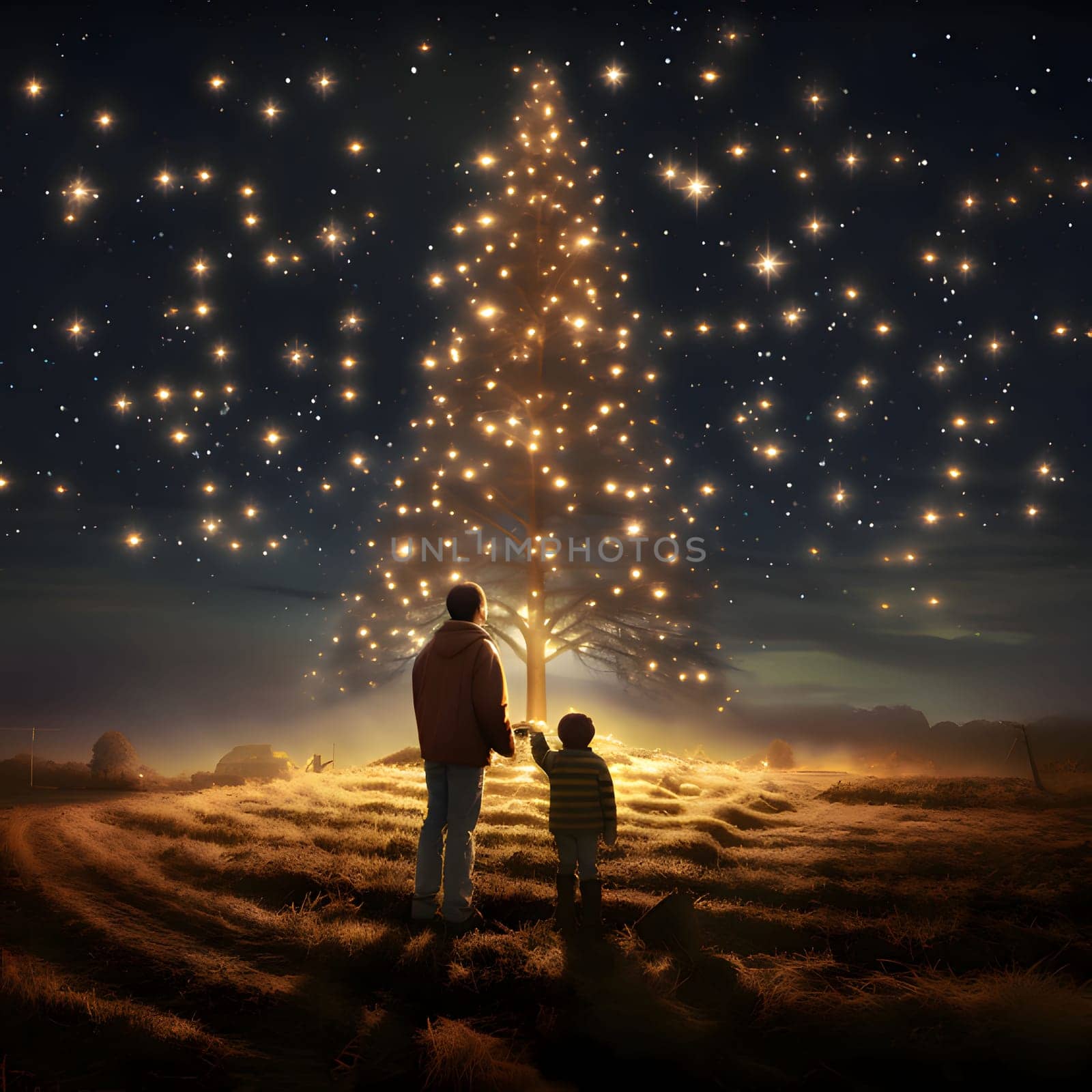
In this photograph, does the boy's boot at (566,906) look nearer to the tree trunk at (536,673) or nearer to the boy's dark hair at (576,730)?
→ the boy's dark hair at (576,730)

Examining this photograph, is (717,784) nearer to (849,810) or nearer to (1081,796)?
(849,810)

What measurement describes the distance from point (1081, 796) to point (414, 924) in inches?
350

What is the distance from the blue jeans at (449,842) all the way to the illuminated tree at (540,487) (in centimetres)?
707

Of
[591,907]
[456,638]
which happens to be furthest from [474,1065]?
[456,638]

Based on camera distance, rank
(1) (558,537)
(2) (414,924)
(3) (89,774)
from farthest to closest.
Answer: (1) (558,537)
(3) (89,774)
(2) (414,924)

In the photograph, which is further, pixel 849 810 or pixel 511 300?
pixel 511 300

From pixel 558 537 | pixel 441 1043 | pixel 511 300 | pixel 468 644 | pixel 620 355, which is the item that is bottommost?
pixel 441 1043

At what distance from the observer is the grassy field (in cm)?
289

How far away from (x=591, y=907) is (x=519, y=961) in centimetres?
74

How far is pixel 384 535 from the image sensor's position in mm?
12352

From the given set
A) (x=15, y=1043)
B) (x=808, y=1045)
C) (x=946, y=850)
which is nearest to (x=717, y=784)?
(x=946, y=850)

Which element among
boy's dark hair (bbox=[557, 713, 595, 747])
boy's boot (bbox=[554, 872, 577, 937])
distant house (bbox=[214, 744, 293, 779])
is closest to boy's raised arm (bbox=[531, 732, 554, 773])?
boy's dark hair (bbox=[557, 713, 595, 747])

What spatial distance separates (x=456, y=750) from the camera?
4641 millimetres

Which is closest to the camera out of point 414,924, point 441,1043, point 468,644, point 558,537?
point 441,1043
